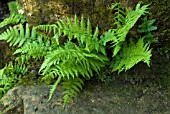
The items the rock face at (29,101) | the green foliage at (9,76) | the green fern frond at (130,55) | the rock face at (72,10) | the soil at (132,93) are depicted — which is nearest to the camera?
the green fern frond at (130,55)

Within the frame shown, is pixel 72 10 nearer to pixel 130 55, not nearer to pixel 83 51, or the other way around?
pixel 83 51

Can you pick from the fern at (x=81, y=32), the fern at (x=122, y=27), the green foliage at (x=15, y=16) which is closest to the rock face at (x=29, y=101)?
the fern at (x=81, y=32)

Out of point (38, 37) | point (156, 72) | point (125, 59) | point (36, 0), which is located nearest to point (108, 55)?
point (125, 59)

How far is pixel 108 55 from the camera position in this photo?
4.70 m

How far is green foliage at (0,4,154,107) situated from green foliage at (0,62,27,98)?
490 mm

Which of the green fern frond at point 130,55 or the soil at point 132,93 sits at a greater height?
the green fern frond at point 130,55

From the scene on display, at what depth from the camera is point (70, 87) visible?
4.40 metres

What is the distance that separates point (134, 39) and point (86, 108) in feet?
4.13

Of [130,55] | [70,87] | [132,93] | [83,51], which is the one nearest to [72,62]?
[83,51]

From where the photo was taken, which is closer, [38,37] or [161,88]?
[161,88]

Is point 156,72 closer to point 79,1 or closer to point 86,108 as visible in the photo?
point 86,108

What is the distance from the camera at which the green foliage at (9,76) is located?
498 centimetres

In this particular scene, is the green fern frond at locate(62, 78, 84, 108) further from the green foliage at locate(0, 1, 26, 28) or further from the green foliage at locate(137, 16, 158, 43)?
the green foliage at locate(0, 1, 26, 28)

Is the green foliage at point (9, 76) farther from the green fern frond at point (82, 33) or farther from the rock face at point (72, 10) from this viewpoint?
the green fern frond at point (82, 33)
